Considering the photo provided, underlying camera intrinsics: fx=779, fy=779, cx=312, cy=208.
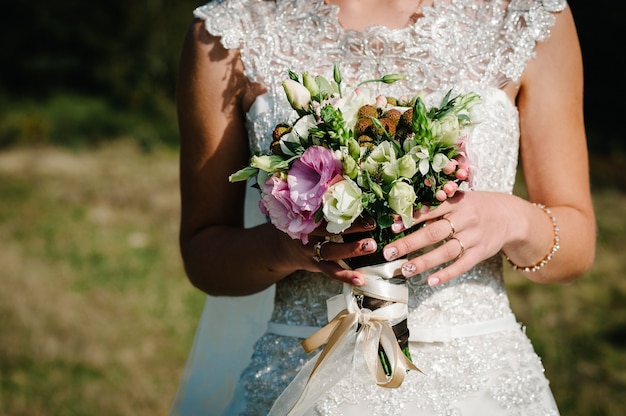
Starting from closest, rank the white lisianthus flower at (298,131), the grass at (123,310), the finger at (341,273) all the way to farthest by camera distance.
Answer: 1. the white lisianthus flower at (298,131)
2. the finger at (341,273)
3. the grass at (123,310)

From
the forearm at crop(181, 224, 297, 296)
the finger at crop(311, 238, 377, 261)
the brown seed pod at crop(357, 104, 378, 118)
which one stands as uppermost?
the brown seed pod at crop(357, 104, 378, 118)

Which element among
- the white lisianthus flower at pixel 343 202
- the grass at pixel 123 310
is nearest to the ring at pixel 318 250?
the white lisianthus flower at pixel 343 202

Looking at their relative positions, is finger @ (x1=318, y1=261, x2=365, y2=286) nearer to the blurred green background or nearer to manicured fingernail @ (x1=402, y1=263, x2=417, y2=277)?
manicured fingernail @ (x1=402, y1=263, x2=417, y2=277)

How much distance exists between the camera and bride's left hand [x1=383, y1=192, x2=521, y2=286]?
67.2 inches

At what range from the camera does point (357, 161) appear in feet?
5.26

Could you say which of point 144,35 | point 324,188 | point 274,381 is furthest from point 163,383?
point 144,35

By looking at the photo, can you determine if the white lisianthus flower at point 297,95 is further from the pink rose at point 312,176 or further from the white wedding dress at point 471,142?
the white wedding dress at point 471,142

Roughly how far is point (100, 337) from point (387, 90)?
13.8 feet

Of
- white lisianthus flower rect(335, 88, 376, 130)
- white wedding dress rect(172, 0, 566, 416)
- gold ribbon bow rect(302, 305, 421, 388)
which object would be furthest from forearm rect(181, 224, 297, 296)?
white lisianthus flower rect(335, 88, 376, 130)

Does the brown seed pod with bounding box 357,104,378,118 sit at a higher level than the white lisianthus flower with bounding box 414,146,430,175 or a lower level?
higher

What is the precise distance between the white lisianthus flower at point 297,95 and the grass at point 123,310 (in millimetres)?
3573

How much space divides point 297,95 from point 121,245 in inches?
241

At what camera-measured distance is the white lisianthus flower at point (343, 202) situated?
1537 millimetres

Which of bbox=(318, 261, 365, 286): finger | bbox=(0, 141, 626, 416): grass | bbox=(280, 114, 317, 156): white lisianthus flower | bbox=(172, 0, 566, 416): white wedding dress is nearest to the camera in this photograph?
bbox=(280, 114, 317, 156): white lisianthus flower
